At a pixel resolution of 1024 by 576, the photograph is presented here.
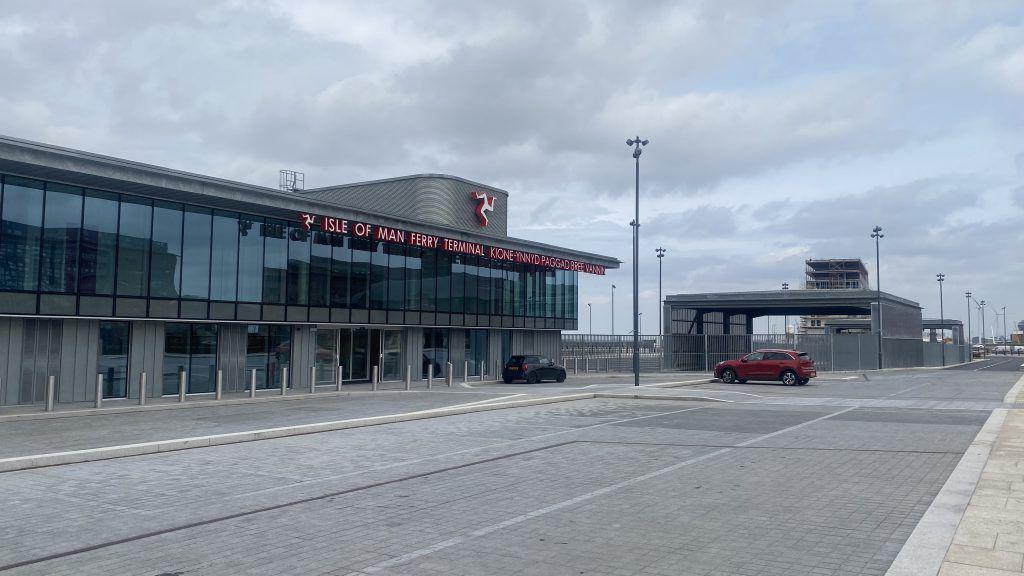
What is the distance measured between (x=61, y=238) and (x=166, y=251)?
328 cm

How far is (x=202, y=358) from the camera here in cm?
2645

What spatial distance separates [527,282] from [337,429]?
994 inches

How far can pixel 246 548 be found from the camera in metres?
7.45

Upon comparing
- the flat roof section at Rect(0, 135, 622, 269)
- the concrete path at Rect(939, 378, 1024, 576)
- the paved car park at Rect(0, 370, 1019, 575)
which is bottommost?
the paved car park at Rect(0, 370, 1019, 575)

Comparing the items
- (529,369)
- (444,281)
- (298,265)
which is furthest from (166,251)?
(529,369)

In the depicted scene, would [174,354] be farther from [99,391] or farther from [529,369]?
[529,369]

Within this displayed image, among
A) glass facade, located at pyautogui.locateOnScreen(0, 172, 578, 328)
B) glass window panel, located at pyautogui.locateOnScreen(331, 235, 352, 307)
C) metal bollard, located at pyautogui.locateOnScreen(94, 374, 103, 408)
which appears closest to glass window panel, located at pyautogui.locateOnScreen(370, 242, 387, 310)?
glass facade, located at pyautogui.locateOnScreen(0, 172, 578, 328)

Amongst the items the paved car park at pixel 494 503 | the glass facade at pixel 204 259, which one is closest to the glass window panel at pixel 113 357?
the glass facade at pixel 204 259

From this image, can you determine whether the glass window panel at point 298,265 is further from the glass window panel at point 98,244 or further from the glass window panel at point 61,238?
the glass window panel at point 61,238

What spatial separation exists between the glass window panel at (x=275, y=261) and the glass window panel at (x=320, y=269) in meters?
1.23

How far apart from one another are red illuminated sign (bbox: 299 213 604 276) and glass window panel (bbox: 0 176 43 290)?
8.25m

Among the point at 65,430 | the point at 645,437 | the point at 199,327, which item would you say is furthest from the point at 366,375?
the point at 645,437

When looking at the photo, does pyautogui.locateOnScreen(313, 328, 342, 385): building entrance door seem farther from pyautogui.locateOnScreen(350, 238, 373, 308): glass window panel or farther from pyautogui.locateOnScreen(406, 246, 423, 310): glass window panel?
pyautogui.locateOnScreen(406, 246, 423, 310): glass window panel

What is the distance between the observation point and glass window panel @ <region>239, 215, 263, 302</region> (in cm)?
2745
